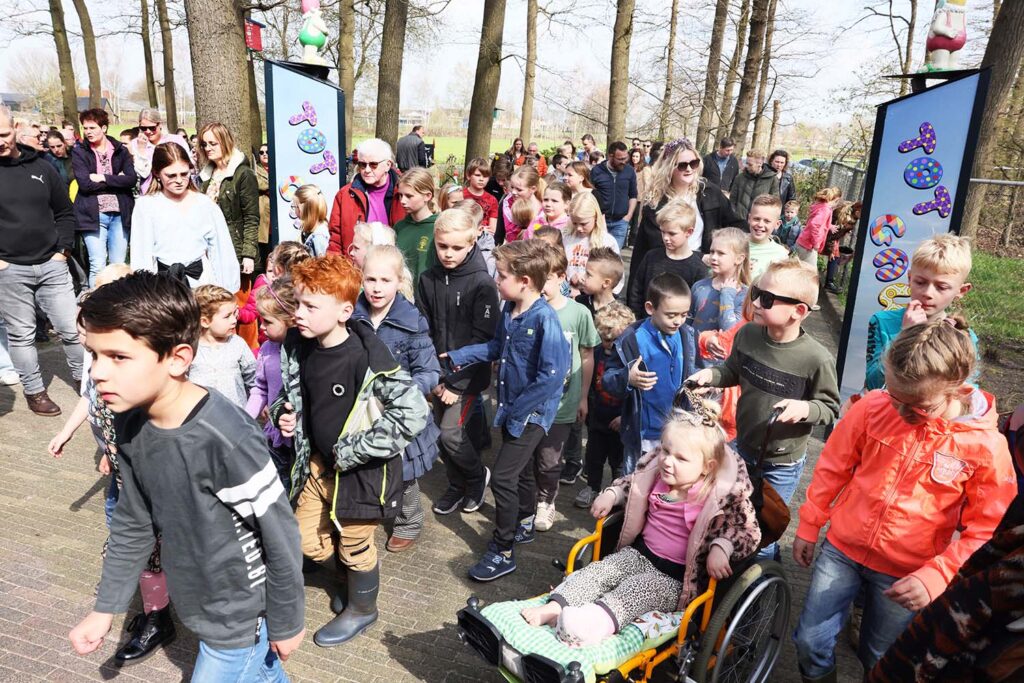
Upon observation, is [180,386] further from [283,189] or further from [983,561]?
[283,189]

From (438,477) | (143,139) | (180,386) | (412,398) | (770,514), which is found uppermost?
(143,139)

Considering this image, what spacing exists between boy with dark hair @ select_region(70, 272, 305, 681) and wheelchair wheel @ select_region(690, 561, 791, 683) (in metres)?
1.47

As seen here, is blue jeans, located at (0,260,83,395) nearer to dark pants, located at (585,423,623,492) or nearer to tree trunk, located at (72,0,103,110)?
dark pants, located at (585,423,623,492)

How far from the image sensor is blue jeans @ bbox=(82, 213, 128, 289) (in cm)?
803

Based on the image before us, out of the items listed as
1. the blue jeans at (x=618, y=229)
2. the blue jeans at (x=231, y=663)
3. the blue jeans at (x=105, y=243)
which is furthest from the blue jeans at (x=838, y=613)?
the blue jeans at (x=105, y=243)

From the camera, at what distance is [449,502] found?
4.61 meters

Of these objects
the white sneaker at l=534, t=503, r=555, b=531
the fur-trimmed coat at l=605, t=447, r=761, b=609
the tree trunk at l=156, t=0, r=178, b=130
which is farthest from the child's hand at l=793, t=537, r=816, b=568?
the tree trunk at l=156, t=0, r=178, b=130

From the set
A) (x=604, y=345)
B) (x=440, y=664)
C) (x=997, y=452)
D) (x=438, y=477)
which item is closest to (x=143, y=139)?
(x=438, y=477)

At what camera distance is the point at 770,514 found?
9.71 ft

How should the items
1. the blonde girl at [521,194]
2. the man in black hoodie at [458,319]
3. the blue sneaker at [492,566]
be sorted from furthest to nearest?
the blonde girl at [521,194] → the man in black hoodie at [458,319] → the blue sneaker at [492,566]

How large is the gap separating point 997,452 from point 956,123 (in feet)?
11.5

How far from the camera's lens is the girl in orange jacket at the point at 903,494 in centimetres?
239

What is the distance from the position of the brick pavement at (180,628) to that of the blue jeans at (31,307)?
0.69m

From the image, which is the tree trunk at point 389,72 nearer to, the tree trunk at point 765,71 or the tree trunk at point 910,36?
the tree trunk at point 765,71
